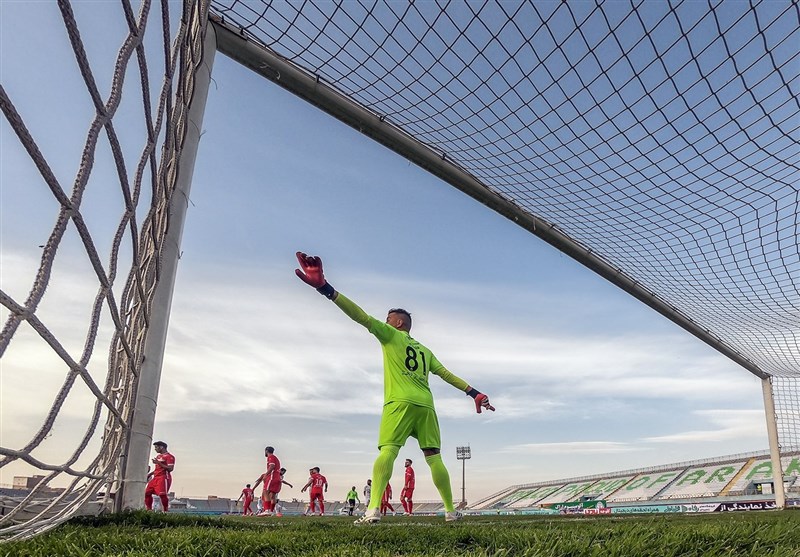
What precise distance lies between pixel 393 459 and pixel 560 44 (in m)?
3.58

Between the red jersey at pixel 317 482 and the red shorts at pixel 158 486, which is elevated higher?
the red shorts at pixel 158 486

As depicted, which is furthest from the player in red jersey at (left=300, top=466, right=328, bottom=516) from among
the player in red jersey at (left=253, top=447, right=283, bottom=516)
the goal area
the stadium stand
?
the stadium stand

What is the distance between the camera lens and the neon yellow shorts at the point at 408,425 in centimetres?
423

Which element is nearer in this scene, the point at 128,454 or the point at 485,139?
the point at 128,454

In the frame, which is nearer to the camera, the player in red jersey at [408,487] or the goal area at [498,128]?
the goal area at [498,128]

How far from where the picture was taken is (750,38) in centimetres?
420

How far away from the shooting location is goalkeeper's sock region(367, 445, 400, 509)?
4129 mm

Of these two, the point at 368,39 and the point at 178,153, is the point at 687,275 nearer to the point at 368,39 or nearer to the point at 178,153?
the point at 368,39

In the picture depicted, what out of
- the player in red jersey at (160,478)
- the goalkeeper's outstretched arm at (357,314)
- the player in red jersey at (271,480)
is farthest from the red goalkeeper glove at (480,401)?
the player in red jersey at (271,480)

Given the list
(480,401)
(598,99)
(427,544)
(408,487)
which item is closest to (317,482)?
(408,487)

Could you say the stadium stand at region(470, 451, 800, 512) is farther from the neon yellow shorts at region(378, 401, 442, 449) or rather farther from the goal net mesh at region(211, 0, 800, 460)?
the neon yellow shorts at region(378, 401, 442, 449)

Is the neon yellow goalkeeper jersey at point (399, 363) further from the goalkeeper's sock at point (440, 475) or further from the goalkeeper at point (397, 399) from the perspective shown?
the goalkeeper's sock at point (440, 475)

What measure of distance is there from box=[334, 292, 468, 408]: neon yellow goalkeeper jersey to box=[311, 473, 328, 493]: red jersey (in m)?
10.3

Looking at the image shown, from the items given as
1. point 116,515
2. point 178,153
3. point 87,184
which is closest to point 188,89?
point 178,153
